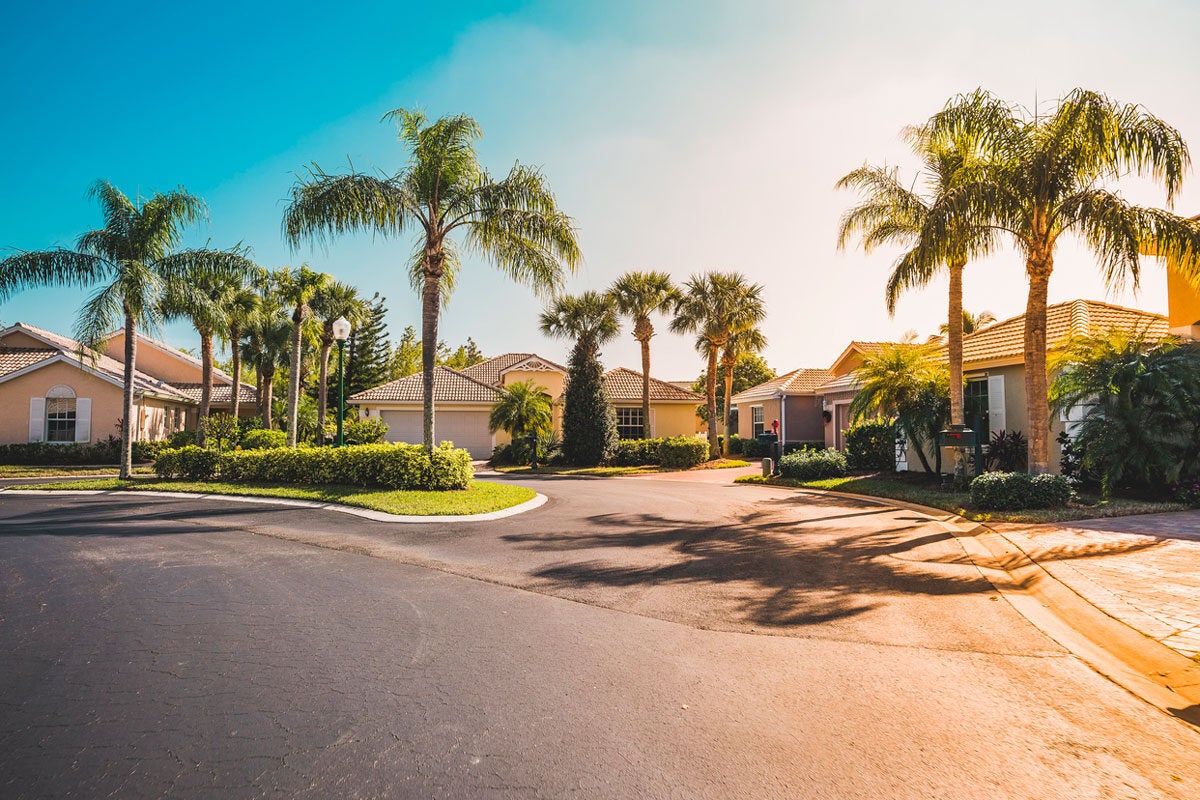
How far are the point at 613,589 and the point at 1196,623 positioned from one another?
A: 192 inches

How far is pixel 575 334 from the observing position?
29.4 metres

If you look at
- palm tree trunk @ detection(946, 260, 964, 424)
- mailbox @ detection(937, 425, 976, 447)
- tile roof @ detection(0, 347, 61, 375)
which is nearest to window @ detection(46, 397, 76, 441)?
tile roof @ detection(0, 347, 61, 375)

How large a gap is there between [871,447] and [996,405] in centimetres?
414

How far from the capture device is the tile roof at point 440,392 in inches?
1244

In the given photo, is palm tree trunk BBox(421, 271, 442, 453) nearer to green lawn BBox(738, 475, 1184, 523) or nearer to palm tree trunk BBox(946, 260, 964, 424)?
green lawn BBox(738, 475, 1184, 523)

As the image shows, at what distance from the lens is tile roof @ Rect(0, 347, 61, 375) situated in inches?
1128

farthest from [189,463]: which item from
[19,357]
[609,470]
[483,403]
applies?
[19,357]

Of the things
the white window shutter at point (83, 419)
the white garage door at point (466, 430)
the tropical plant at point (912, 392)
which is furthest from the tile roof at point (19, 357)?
the tropical plant at point (912, 392)

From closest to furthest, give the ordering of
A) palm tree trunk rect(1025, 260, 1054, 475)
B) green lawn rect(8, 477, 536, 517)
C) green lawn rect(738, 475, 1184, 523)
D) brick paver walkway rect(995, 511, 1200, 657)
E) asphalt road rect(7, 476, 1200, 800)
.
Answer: asphalt road rect(7, 476, 1200, 800) < brick paver walkway rect(995, 511, 1200, 657) < green lawn rect(738, 475, 1184, 523) < palm tree trunk rect(1025, 260, 1054, 475) < green lawn rect(8, 477, 536, 517)

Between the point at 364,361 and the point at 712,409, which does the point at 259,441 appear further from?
the point at 364,361

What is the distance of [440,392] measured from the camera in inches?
1293

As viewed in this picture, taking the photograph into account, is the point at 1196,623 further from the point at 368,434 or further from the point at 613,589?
the point at 368,434

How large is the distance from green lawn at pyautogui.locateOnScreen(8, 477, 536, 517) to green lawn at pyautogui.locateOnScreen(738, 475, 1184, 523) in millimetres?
8346

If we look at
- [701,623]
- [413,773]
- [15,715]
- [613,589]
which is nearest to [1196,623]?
[701,623]
